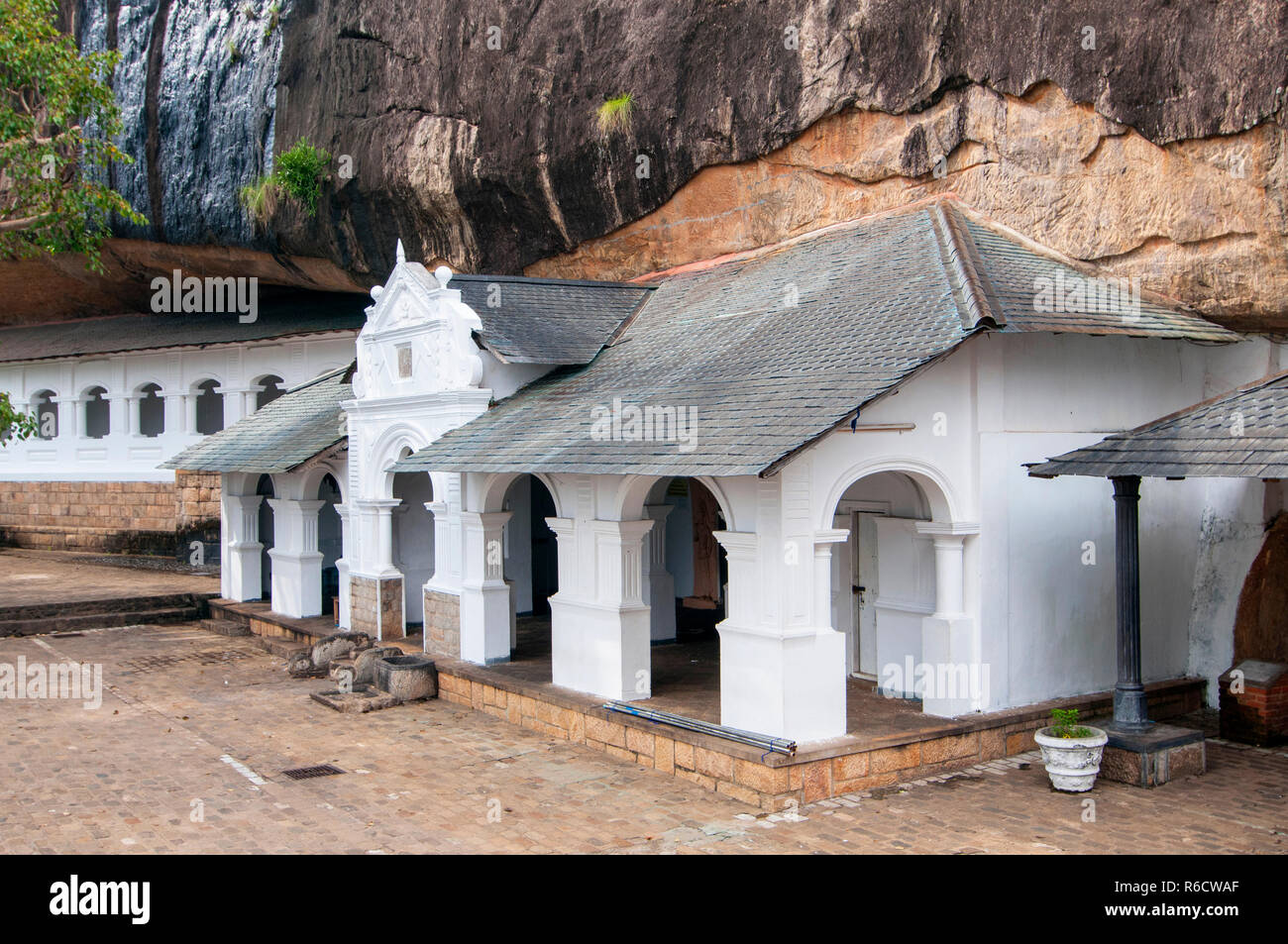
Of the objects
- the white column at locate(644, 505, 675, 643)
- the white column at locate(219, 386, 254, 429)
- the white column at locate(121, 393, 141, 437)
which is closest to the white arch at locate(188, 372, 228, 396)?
the white column at locate(219, 386, 254, 429)

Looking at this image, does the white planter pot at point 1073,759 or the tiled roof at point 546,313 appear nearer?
the white planter pot at point 1073,759

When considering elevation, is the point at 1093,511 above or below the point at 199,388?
below

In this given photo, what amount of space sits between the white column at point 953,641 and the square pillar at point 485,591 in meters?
5.60

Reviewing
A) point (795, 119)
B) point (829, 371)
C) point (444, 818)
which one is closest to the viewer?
point (444, 818)

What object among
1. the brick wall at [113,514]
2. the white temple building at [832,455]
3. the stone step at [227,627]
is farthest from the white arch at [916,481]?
the brick wall at [113,514]

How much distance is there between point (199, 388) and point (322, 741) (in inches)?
784

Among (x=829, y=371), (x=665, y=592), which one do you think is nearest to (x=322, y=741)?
(x=665, y=592)

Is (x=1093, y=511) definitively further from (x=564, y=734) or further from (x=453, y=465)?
(x=453, y=465)

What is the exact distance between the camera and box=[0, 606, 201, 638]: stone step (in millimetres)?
20812

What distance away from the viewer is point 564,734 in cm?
1261

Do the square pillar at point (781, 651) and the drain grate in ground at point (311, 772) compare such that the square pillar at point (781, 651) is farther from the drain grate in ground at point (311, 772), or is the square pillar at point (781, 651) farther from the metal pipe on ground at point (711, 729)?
the drain grate in ground at point (311, 772)

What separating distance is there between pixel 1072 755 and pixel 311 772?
6.98m

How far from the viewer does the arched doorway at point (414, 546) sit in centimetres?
1844

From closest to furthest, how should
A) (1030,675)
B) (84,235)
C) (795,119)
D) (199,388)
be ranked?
Answer: (1030,675) → (795,119) → (84,235) → (199,388)
